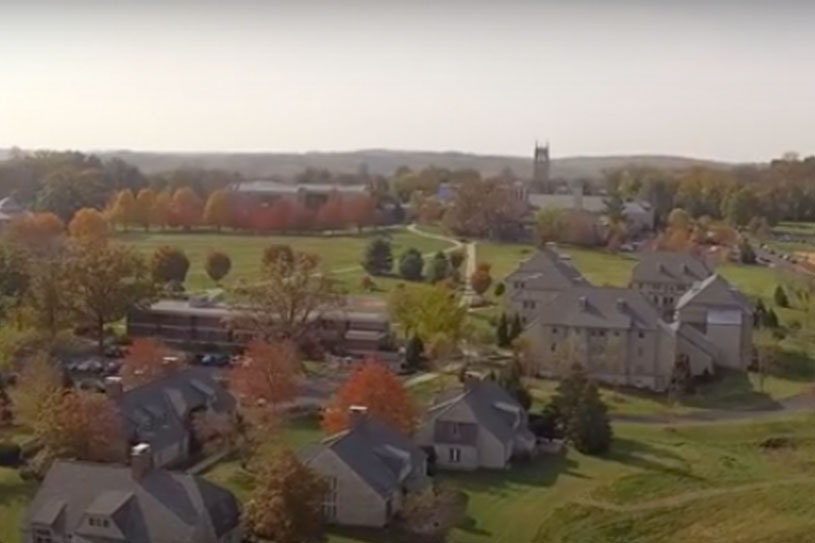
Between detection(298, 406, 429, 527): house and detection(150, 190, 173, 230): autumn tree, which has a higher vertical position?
detection(150, 190, 173, 230): autumn tree

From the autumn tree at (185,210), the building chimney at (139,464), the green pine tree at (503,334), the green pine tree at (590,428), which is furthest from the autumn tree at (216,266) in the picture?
the building chimney at (139,464)

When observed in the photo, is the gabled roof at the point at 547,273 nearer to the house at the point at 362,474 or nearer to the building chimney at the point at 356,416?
the building chimney at the point at 356,416

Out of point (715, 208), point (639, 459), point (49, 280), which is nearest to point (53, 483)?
point (639, 459)

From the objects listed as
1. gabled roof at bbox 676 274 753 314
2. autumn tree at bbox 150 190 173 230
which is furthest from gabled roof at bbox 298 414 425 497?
autumn tree at bbox 150 190 173 230

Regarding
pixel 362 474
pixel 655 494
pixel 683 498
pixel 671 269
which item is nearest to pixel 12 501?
pixel 362 474

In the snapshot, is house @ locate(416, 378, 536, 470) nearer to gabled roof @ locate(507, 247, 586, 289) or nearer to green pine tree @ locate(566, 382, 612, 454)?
green pine tree @ locate(566, 382, 612, 454)
